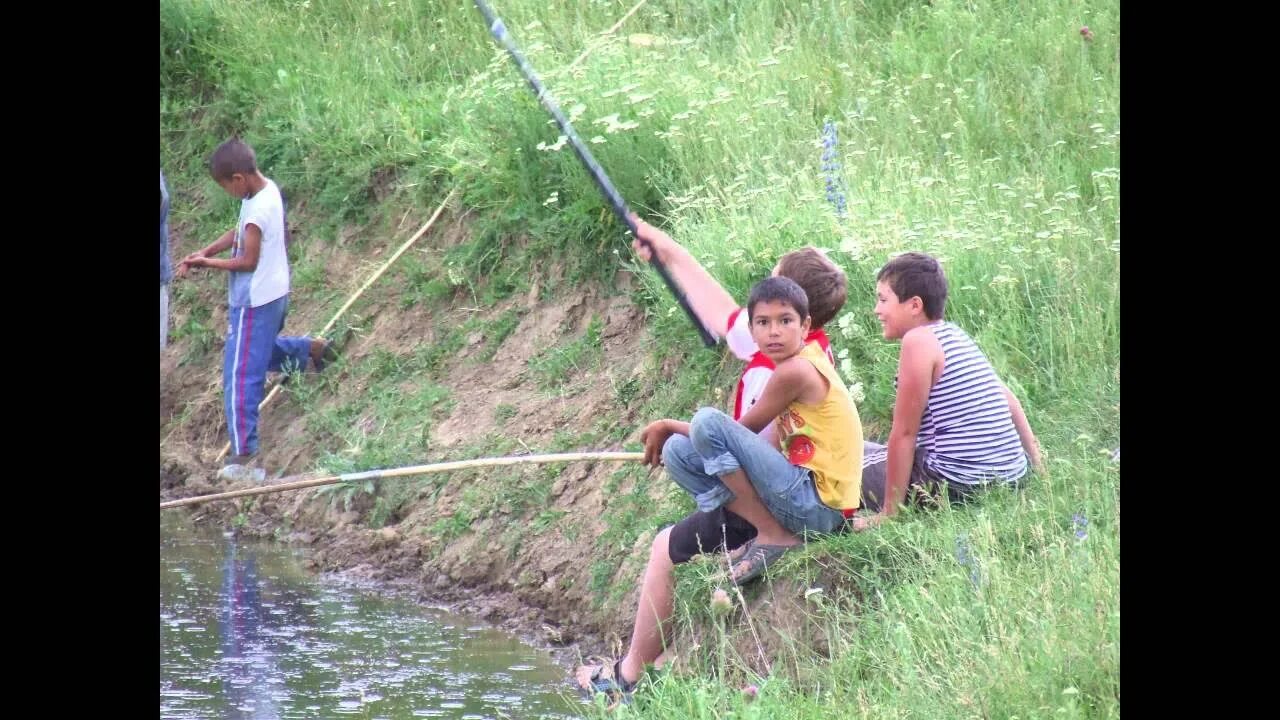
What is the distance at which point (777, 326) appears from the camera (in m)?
4.93

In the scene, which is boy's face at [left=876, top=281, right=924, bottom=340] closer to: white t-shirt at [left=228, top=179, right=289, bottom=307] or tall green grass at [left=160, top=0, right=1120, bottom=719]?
tall green grass at [left=160, top=0, right=1120, bottom=719]

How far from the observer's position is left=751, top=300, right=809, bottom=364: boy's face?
4926 millimetres

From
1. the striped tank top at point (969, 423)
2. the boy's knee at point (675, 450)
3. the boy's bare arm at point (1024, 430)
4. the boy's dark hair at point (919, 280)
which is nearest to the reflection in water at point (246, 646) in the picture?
the boy's knee at point (675, 450)

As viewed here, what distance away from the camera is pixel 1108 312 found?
5887 millimetres

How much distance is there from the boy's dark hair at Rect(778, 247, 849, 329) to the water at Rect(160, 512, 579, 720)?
5.31 feet

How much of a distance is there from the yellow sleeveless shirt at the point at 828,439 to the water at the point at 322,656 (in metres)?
1.20

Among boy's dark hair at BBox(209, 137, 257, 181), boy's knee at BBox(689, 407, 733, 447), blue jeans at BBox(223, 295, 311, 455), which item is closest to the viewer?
boy's knee at BBox(689, 407, 733, 447)

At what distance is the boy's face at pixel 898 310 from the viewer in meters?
5.16

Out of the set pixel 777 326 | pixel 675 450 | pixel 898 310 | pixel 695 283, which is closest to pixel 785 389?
pixel 777 326

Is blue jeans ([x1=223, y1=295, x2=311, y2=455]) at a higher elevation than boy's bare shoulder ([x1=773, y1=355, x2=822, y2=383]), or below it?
below

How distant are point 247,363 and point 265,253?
1.98 ft

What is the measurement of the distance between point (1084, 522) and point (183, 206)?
8.05 m

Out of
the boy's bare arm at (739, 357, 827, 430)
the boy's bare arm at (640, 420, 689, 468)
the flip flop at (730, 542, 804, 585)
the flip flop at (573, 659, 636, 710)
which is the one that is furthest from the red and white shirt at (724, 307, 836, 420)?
the flip flop at (573, 659, 636, 710)
